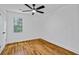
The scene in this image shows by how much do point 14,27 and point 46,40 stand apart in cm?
53

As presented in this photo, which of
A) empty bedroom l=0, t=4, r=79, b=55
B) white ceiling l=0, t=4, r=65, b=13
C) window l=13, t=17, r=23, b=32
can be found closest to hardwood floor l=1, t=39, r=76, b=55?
empty bedroom l=0, t=4, r=79, b=55

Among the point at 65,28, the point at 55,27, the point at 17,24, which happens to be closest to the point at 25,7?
the point at 17,24

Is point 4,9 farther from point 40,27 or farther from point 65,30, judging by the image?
point 65,30

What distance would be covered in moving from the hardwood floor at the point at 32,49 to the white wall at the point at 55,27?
Result: 69 millimetres

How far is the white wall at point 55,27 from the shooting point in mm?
1964

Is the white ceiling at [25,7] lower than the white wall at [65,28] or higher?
higher

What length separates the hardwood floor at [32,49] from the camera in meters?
1.98

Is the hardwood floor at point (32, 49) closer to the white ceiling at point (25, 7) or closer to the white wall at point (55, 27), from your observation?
the white wall at point (55, 27)

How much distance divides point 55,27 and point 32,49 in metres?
0.49

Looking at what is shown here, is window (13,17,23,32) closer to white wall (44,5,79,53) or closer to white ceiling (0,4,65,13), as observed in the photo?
white ceiling (0,4,65,13)

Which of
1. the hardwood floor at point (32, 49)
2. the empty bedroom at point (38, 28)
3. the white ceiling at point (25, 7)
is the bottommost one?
the hardwood floor at point (32, 49)

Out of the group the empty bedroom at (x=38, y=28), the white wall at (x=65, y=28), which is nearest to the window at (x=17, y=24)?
the empty bedroom at (x=38, y=28)

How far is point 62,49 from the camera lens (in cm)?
200
